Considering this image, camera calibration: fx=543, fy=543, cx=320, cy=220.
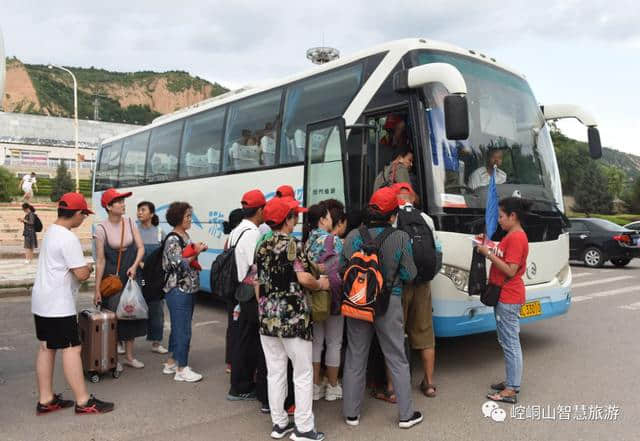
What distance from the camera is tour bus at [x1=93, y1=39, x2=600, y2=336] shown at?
5105 mm

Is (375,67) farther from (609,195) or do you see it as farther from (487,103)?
(609,195)

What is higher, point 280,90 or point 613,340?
point 280,90

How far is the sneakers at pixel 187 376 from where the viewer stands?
524 centimetres

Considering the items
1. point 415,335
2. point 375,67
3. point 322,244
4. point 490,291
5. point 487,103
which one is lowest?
point 415,335

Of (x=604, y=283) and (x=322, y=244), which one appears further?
(x=604, y=283)

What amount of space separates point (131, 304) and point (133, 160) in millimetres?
6449

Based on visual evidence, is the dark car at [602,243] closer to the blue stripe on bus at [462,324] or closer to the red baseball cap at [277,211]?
the blue stripe on bus at [462,324]

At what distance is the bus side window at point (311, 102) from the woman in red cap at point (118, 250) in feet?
Result: 7.64

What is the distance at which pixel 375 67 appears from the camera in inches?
233

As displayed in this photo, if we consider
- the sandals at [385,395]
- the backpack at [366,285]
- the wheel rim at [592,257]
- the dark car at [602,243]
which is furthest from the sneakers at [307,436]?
the wheel rim at [592,257]


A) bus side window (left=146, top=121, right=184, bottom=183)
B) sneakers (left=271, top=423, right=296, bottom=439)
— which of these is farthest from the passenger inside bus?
bus side window (left=146, top=121, right=184, bottom=183)

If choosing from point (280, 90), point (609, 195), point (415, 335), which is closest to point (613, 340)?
point (415, 335)

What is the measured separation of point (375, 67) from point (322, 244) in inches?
104

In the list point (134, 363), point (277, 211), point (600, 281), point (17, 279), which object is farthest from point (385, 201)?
point (17, 279)
